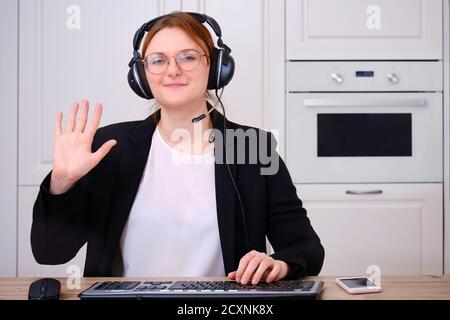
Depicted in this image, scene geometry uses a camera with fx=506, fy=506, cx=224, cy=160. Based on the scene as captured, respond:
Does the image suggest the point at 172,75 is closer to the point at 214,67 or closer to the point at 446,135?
the point at 214,67

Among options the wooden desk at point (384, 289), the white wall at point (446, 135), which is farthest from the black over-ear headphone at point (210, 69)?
the white wall at point (446, 135)

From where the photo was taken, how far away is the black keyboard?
2.08ft

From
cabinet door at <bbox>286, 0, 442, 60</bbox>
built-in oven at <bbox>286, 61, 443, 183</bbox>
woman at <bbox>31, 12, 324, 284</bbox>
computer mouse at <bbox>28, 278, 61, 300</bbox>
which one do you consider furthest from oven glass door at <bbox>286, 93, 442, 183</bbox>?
computer mouse at <bbox>28, 278, 61, 300</bbox>

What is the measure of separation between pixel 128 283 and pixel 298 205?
407mm

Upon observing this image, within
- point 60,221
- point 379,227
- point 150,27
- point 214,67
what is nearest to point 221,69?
point 214,67

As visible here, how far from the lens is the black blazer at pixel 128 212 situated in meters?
0.86

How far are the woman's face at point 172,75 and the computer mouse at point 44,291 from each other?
0.47m

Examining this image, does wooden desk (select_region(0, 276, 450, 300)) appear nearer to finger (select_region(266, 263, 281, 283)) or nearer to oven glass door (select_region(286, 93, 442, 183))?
finger (select_region(266, 263, 281, 283))

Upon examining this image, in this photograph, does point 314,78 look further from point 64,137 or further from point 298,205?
point 64,137

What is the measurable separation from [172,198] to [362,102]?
903 mm

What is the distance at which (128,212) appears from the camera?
0.92 metres

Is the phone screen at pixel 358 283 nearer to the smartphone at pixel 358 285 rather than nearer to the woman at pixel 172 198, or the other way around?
the smartphone at pixel 358 285
